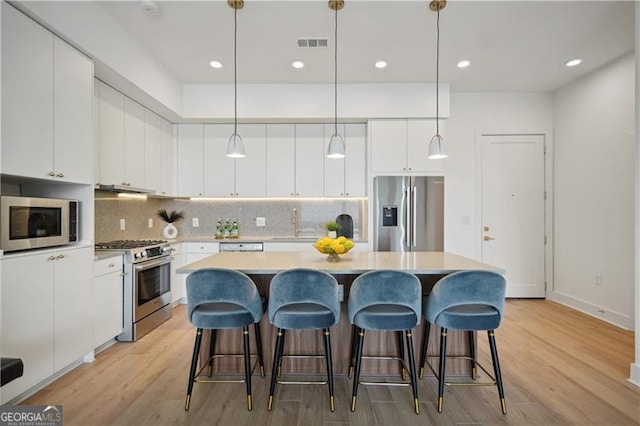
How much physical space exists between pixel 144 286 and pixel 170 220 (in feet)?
4.77

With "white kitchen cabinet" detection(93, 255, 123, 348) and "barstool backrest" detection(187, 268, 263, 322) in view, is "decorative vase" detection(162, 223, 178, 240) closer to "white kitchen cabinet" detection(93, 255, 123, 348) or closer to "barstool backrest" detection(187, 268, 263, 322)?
"white kitchen cabinet" detection(93, 255, 123, 348)

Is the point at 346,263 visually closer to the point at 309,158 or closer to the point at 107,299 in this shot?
the point at 107,299

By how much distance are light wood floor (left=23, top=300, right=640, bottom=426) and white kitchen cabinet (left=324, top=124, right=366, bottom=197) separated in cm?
248

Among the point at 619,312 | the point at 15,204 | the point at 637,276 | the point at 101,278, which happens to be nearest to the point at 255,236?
the point at 101,278

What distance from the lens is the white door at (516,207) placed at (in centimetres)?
452

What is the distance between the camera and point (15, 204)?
2.02 metres

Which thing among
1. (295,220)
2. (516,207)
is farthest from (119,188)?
(516,207)

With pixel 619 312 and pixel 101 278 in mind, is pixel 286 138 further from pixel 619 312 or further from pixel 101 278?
pixel 619 312

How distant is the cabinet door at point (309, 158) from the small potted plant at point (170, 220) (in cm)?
179

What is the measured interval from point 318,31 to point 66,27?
6.52 feet

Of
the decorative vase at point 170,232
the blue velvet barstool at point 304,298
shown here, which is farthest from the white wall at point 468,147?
the decorative vase at point 170,232

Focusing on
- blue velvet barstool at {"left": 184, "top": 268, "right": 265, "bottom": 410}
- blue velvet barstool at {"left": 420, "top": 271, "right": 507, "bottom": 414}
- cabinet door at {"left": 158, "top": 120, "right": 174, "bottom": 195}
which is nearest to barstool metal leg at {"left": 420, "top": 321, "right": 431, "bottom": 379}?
blue velvet barstool at {"left": 420, "top": 271, "right": 507, "bottom": 414}

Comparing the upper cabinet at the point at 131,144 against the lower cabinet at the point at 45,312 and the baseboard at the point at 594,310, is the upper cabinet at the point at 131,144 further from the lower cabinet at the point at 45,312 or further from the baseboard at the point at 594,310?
the baseboard at the point at 594,310

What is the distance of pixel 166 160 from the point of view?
4.33 metres
